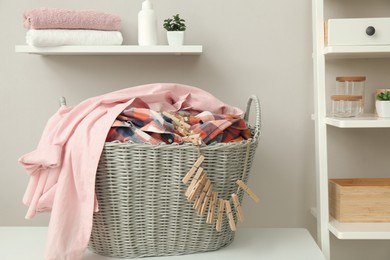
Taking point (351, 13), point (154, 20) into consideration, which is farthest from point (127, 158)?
point (351, 13)

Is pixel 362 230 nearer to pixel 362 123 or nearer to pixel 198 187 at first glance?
pixel 362 123

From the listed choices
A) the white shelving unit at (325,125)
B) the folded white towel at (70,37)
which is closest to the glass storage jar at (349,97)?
the white shelving unit at (325,125)

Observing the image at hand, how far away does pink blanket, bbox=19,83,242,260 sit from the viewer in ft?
4.01

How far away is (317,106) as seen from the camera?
156 cm

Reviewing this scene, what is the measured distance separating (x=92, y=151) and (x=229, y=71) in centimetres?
67

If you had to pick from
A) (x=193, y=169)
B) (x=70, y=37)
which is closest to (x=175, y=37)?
(x=70, y=37)

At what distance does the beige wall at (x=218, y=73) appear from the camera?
68.0 inches

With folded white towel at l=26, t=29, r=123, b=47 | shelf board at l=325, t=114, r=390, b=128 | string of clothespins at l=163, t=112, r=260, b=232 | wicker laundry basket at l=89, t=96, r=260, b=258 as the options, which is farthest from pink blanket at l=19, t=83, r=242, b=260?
shelf board at l=325, t=114, r=390, b=128

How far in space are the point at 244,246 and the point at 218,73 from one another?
0.61 m

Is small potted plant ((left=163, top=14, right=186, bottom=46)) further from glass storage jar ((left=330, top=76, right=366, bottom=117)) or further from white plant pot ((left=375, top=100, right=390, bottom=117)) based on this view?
white plant pot ((left=375, top=100, right=390, bottom=117))

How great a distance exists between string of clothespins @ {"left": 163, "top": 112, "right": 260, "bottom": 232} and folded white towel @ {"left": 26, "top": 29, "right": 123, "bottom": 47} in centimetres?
39

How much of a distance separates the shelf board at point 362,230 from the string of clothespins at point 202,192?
1.07ft

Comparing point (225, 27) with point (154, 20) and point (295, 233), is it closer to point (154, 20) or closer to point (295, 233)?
point (154, 20)

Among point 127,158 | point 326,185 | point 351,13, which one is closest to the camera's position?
point 127,158
